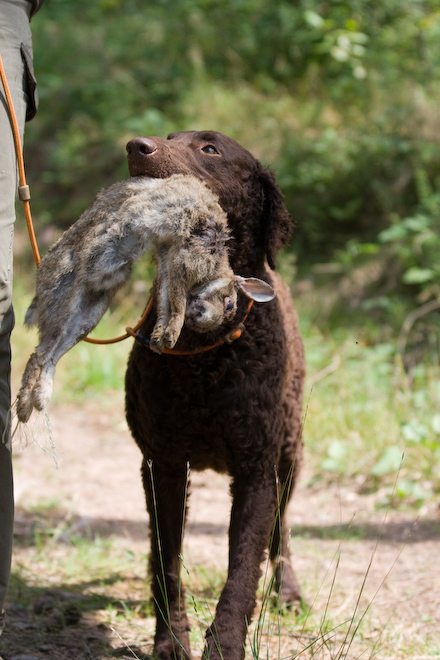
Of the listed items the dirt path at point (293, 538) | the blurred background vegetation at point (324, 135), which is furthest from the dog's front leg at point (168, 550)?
the blurred background vegetation at point (324, 135)

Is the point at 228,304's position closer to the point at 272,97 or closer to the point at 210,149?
the point at 210,149

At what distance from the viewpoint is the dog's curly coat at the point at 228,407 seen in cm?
236

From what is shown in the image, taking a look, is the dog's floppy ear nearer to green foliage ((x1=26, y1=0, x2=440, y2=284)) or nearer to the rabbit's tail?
the rabbit's tail

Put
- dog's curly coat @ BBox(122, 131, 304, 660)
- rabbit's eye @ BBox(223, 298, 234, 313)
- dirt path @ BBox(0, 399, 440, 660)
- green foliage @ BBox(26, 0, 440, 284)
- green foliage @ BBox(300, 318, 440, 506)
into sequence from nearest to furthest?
rabbit's eye @ BBox(223, 298, 234, 313) < dog's curly coat @ BBox(122, 131, 304, 660) < dirt path @ BBox(0, 399, 440, 660) < green foliage @ BBox(300, 318, 440, 506) < green foliage @ BBox(26, 0, 440, 284)

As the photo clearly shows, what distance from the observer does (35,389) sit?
6.01ft

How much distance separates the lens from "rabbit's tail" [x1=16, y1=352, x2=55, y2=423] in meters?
1.82

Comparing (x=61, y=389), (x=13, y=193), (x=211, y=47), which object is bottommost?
(x=61, y=389)

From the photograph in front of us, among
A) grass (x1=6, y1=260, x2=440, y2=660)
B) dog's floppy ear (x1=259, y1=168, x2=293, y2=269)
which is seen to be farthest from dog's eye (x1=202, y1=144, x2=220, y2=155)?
grass (x1=6, y1=260, x2=440, y2=660)

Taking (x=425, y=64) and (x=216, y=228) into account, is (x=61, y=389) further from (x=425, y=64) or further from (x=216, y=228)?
(x=425, y=64)

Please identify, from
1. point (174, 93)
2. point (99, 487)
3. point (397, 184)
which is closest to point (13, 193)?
point (99, 487)

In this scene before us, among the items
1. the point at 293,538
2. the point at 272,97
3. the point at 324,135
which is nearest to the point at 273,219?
the point at 293,538

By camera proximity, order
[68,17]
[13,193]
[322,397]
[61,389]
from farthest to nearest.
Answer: [68,17] → [61,389] → [322,397] → [13,193]

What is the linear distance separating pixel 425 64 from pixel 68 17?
22.9 ft

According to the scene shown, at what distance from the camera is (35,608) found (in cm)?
289
